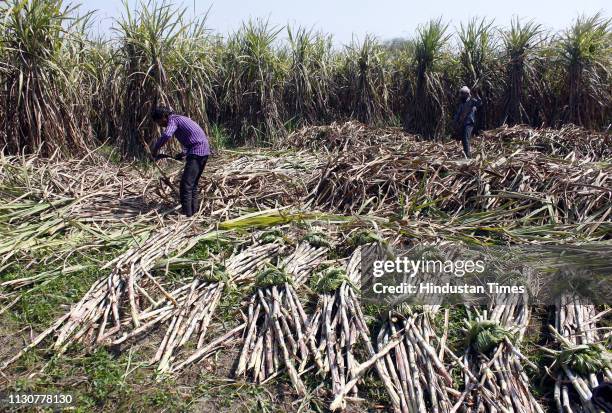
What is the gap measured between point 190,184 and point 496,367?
3.07 metres

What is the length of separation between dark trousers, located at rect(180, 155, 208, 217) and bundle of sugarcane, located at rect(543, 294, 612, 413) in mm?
3124

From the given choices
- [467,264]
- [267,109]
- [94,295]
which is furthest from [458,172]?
[267,109]

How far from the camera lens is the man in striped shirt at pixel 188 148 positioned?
4.51 metres

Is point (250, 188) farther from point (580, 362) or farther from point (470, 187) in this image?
point (580, 362)

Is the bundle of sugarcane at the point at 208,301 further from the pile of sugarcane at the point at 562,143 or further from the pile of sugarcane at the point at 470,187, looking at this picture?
the pile of sugarcane at the point at 562,143

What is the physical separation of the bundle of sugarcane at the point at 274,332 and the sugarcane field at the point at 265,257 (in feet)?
0.04

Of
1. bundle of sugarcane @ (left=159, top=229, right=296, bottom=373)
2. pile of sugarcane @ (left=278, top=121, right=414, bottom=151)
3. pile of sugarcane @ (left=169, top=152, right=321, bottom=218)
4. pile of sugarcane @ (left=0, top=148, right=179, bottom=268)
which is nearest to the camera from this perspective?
bundle of sugarcane @ (left=159, top=229, right=296, bottom=373)

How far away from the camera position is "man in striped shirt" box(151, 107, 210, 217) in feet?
14.8

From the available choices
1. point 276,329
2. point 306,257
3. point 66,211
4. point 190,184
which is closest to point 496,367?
point 276,329

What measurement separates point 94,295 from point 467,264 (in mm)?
2433

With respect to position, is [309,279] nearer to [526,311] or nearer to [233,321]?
[233,321]

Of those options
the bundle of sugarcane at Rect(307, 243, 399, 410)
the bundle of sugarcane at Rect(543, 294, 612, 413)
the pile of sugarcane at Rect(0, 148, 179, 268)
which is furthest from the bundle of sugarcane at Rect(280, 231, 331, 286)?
the bundle of sugarcane at Rect(543, 294, 612, 413)

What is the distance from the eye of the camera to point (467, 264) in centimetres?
326

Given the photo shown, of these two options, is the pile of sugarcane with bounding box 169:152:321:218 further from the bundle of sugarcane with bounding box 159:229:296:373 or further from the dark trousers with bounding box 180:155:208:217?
the bundle of sugarcane with bounding box 159:229:296:373
